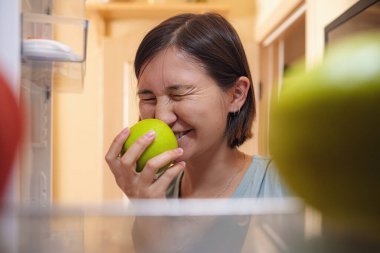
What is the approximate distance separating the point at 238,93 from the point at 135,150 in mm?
247

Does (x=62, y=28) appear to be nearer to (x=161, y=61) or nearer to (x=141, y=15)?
(x=161, y=61)

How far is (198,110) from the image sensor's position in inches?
19.1

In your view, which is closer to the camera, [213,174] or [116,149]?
[116,149]

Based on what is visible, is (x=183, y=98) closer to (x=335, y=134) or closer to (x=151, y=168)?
(x=151, y=168)

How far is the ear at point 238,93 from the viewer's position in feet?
1.87

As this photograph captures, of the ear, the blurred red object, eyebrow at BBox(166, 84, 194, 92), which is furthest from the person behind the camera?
the ear

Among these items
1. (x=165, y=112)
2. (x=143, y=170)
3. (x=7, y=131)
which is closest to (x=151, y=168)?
(x=143, y=170)

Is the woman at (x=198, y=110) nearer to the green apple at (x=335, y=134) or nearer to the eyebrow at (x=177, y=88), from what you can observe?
the eyebrow at (x=177, y=88)

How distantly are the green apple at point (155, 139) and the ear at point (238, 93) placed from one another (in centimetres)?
17

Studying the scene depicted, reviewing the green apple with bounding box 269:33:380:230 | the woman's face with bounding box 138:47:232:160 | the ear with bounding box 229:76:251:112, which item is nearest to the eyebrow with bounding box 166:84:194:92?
the woman's face with bounding box 138:47:232:160

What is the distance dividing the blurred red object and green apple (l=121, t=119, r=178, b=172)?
0.26 metres

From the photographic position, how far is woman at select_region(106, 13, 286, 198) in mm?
408

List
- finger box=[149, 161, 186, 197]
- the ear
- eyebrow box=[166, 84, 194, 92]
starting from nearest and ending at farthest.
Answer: finger box=[149, 161, 186, 197] → eyebrow box=[166, 84, 194, 92] → the ear

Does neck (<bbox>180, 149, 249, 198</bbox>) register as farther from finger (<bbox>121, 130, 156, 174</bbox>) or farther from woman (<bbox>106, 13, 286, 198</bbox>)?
finger (<bbox>121, 130, 156, 174</bbox>)
